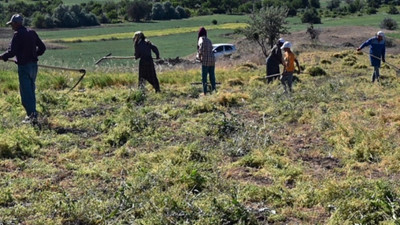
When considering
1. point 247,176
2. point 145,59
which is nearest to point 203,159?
point 247,176

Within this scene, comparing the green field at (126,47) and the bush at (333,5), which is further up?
the green field at (126,47)

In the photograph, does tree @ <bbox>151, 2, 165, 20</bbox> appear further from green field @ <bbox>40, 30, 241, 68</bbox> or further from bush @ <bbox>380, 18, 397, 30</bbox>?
bush @ <bbox>380, 18, 397, 30</bbox>

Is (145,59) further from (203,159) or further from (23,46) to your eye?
(203,159)

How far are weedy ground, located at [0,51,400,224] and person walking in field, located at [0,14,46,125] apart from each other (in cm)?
42

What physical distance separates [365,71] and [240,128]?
10.9m

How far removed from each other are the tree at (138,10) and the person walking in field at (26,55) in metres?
70.1

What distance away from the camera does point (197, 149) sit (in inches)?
309

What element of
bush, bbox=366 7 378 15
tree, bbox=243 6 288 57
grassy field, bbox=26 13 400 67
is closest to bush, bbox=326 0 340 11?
bush, bbox=366 7 378 15

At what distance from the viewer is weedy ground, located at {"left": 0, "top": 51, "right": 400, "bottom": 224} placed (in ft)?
18.7

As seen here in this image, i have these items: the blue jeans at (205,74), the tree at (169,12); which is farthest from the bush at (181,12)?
the blue jeans at (205,74)

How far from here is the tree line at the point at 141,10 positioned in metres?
69.1

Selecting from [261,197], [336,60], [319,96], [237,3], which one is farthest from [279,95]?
[237,3]

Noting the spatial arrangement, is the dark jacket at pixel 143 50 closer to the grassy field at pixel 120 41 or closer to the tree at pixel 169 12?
the grassy field at pixel 120 41

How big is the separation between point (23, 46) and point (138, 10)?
70370 mm
